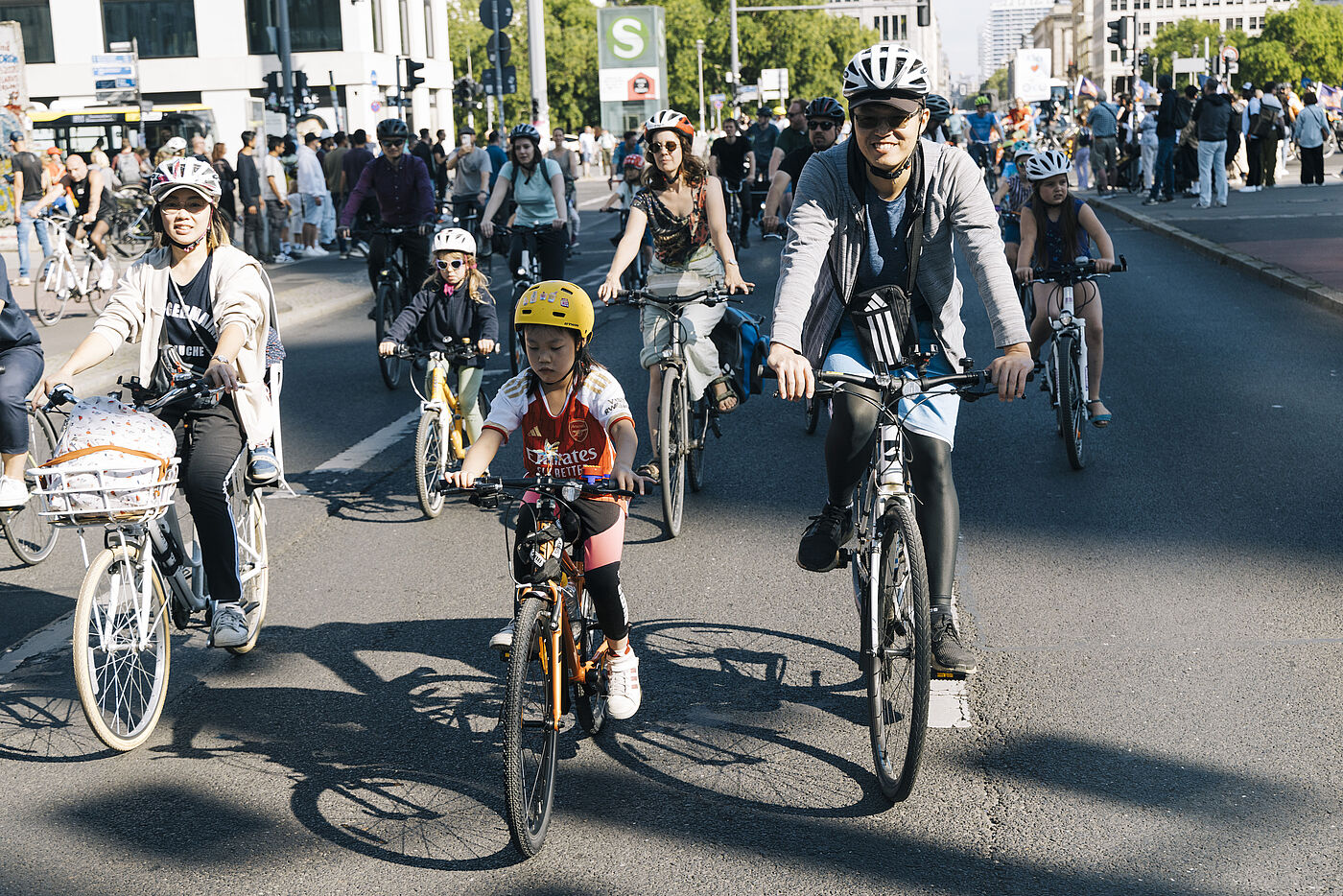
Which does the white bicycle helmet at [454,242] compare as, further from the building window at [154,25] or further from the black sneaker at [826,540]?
the building window at [154,25]

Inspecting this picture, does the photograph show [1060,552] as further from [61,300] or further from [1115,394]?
[61,300]

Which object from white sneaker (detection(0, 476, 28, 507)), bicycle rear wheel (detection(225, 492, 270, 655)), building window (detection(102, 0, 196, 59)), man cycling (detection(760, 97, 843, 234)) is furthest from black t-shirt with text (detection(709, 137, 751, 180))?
building window (detection(102, 0, 196, 59))

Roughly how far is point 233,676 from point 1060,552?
11.4 feet

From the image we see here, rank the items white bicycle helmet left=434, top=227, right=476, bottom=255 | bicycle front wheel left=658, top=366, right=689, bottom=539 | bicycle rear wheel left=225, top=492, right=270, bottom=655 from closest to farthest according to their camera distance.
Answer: bicycle rear wheel left=225, top=492, right=270, bottom=655, bicycle front wheel left=658, top=366, right=689, bottom=539, white bicycle helmet left=434, top=227, right=476, bottom=255

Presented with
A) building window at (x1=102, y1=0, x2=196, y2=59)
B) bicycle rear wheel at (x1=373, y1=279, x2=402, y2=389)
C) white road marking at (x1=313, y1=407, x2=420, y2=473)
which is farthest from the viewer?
building window at (x1=102, y1=0, x2=196, y2=59)

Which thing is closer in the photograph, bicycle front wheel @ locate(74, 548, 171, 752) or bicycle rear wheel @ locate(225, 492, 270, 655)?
bicycle front wheel @ locate(74, 548, 171, 752)

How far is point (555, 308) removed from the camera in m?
4.14

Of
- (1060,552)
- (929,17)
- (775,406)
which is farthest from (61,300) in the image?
(929,17)

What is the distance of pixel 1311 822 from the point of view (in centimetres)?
387

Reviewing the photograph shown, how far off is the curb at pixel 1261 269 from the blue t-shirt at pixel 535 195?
6.99 metres

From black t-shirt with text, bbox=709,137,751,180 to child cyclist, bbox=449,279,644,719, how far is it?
59.7ft

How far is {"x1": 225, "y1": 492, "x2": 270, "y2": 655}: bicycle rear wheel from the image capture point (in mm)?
5555

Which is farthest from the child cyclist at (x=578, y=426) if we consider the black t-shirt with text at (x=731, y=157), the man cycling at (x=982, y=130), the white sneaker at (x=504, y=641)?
the man cycling at (x=982, y=130)

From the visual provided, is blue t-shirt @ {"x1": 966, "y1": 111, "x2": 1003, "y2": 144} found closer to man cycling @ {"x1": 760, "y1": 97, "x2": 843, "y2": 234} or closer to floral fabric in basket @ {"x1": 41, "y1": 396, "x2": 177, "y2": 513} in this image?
man cycling @ {"x1": 760, "y1": 97, "x2": 843, "y2": 234}
